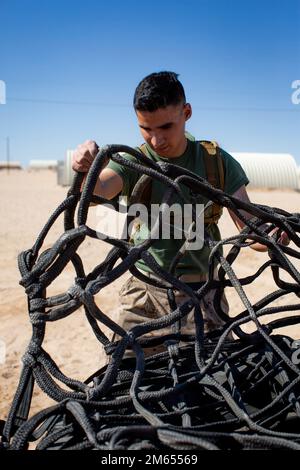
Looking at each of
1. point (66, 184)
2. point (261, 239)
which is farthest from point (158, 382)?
point (66, 184)

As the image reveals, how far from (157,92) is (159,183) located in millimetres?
398

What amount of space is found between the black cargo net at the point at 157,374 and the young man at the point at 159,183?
60cm

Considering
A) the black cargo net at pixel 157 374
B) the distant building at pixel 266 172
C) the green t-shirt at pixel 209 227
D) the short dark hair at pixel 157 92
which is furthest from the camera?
the distant building at pixel 266 172

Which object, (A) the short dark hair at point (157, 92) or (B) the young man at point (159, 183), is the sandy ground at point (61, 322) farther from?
(A) the short dark hair at point (157, 92)

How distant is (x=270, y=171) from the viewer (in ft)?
82.9

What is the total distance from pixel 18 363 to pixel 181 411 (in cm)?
260

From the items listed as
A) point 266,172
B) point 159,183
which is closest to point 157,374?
point 159,183

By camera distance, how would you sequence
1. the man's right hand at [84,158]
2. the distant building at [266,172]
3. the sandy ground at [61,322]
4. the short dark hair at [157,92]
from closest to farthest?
1. the man's right hand at [84,158]
2. the short dark hair at [157,92]
3. the sandy ground at [61,322]
4. the distant building at [266,172]

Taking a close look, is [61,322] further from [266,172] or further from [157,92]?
[266,172]

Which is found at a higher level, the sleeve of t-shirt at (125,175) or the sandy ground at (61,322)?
the sleeve of t-shirt at (125,175)

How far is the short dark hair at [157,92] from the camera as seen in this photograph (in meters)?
2.09

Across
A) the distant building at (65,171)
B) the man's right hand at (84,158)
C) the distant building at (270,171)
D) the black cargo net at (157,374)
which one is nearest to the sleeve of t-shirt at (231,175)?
the black cargo net at (157,374)

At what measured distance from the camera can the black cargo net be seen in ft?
3.47

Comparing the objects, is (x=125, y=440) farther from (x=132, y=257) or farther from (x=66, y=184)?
(x=66, y=184)
